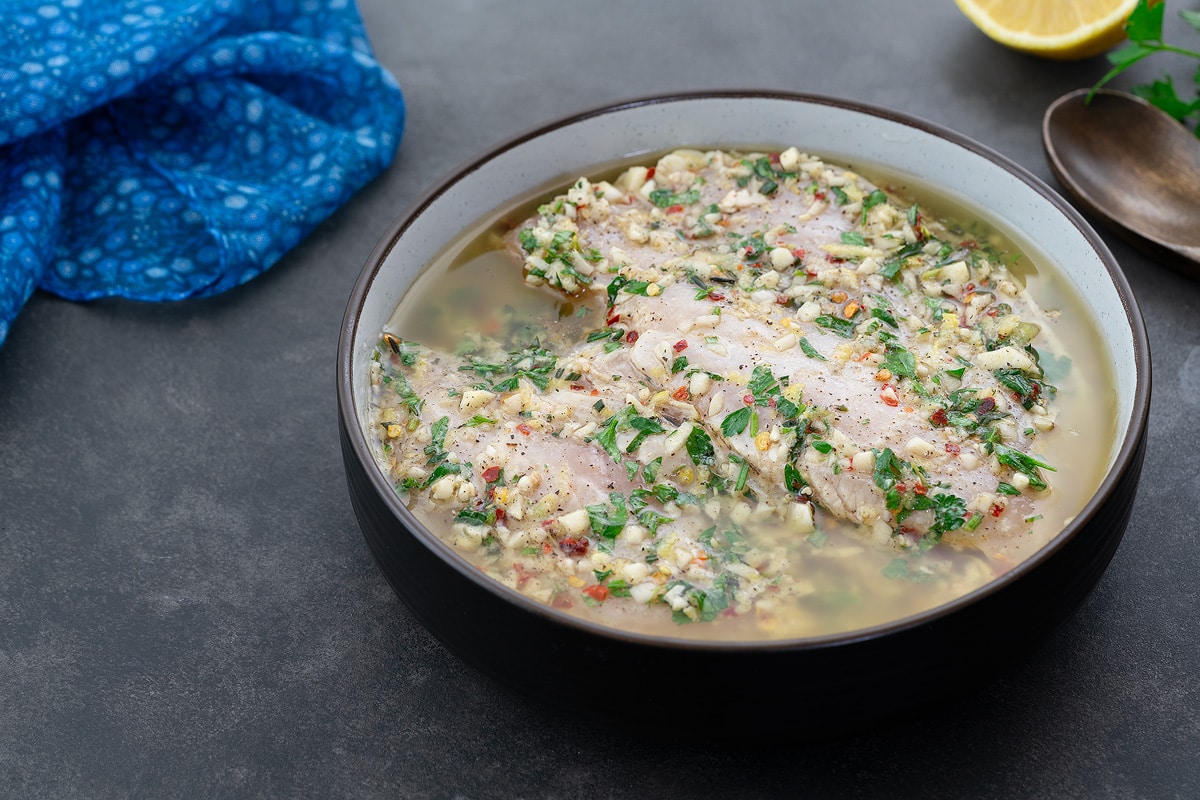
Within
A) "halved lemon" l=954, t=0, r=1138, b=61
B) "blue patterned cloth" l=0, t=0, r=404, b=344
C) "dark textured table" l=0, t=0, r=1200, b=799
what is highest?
"halved lemon" l=954, t=0, r=1138, b=61

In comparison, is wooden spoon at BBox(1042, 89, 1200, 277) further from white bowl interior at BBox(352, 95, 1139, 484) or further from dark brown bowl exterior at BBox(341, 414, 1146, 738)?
dark brown bowl exterior at BBox(341, 414, 1146, 738)

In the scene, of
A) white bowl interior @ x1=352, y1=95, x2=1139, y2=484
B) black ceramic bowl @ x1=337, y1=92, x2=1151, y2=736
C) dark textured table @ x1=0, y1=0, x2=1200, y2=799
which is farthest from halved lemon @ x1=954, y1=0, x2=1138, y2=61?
black ceramic bowl @ x1=337, y1=92, x2=1151, y2=736

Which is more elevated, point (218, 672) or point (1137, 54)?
point (1137, 54)

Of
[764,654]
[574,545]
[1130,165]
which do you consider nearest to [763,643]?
[764,654]

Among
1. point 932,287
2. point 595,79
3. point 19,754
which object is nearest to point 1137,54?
point 932,287

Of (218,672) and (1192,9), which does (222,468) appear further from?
(1192,9)
